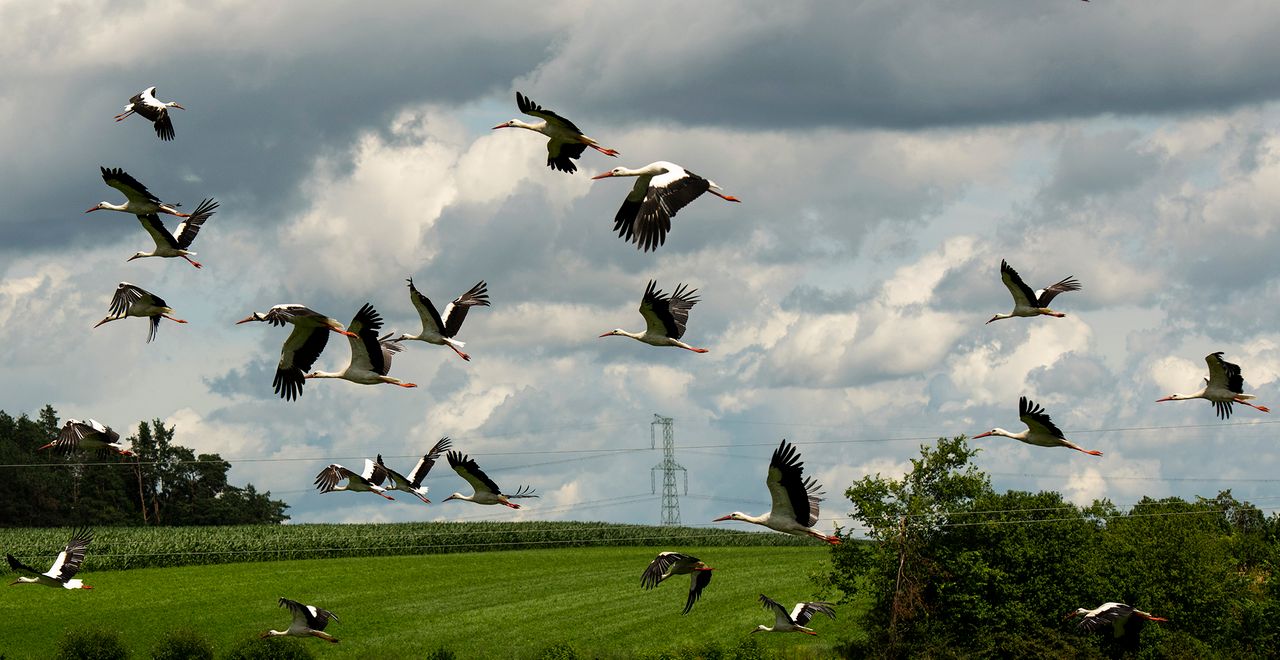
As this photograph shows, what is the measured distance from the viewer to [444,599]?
8662 centimetres

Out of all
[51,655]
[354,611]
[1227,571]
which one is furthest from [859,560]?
[51,655]

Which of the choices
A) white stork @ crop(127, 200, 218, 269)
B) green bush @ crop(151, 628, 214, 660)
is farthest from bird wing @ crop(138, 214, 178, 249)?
green bush @ crop(151, 628, 214, 660)

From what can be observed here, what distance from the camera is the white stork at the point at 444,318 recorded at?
33156mm

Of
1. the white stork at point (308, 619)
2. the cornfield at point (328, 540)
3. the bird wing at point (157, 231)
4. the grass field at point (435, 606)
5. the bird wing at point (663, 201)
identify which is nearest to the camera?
the bird wing at point (663, 201)

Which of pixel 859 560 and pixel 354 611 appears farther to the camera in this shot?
pixel 354 611

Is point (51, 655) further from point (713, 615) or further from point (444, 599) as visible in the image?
point (713, 615)

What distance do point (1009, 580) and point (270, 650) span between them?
3107 cm

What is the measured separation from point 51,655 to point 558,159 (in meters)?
46.7

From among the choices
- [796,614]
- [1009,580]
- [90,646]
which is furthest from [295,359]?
[1009,580]

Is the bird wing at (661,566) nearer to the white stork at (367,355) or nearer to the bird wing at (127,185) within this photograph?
the white stork at (367,355)

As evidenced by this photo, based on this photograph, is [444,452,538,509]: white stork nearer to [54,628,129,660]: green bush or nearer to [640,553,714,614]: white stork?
[640,553,714,614]: white stork

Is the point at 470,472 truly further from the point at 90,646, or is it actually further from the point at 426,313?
the point at 90,646

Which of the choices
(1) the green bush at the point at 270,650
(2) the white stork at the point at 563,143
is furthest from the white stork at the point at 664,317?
(1) the green bush at the point at 270,650

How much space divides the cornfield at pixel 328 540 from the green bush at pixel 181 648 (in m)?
18.6
